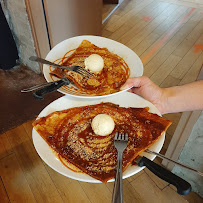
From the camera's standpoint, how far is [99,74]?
98cm

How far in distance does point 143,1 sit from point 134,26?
0.83 meters

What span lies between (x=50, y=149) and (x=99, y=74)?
42 cm

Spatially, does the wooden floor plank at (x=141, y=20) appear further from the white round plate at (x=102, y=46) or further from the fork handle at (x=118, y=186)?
the fork handle at (x=118, y=186)

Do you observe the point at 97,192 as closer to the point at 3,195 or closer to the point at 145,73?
the point at 3,195

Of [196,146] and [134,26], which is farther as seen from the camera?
[134,26]

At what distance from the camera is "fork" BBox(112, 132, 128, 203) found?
0.58 meters

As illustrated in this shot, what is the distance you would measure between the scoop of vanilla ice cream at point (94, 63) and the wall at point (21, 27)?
1.15m

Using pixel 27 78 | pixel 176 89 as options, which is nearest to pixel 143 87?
pixel 176 89

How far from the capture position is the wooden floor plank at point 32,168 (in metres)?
1.40

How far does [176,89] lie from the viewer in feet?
3.37

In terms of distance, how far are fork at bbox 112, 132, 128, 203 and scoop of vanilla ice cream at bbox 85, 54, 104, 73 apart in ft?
1.12

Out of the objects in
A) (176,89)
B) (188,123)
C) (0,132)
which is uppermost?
(176,89)

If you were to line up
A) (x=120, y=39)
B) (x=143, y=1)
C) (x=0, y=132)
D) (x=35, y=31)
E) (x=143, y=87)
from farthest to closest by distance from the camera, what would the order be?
(x=143, y=1)
(x=120, y=39)
(x=35, y=31)
(x=0, y=132)
(x=143, y=87)

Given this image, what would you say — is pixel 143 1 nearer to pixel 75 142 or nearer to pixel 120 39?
pixel 120 39
